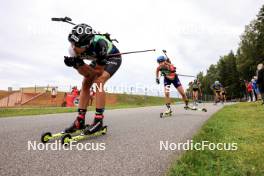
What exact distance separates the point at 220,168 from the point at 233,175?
237 millimetres

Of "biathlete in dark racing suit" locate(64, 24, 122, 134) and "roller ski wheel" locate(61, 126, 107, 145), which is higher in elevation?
"biathlete in dark racing suit" locate(64, 24, 122, 134)

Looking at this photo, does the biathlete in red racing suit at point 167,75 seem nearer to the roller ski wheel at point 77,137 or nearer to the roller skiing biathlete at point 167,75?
the roller skiing biathlete at point 167,75

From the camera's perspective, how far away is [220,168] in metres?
2.80

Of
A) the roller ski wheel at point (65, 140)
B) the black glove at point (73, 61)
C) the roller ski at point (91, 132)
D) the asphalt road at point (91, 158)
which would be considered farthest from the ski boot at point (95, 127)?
the black glove at point (73, 61)

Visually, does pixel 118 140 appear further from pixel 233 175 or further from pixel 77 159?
pixel 233 175

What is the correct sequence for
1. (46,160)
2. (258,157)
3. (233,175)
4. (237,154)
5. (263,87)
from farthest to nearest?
(263,87)
(237,154)
(258,157)
(46,160)
(233,175)

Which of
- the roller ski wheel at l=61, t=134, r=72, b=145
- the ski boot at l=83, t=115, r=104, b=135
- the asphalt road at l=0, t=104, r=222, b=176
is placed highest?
the ski boot at l=83, t=115, r=104, b=135

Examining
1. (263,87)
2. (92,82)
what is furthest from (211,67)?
(92,82)

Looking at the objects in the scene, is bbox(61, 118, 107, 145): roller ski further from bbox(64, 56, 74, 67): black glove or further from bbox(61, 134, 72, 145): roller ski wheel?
bbox(64, 56, 74, 67): black glove

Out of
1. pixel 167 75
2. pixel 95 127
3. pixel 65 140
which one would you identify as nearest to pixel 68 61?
pixel 95 127

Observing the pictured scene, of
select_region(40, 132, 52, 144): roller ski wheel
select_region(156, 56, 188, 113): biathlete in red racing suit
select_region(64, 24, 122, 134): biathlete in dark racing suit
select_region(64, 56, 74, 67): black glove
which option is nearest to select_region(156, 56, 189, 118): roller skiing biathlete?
select_region(156, 56, 188, 113): biathlete in red racing suit

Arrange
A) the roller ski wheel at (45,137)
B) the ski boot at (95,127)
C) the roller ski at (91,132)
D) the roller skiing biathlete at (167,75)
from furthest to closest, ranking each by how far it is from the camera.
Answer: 1. the roller skiing biathlete at (167,75)
2. the ski boot at (95,127)
3. the roller ski at (91,132)
4. the roller ski wheel at (45,137)

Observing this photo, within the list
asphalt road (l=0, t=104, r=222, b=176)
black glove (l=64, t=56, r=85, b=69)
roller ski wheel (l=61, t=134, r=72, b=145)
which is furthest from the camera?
black glove (l=64, t=56, r=85, b=69)

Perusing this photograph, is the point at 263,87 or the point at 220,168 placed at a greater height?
the point at 263,87
